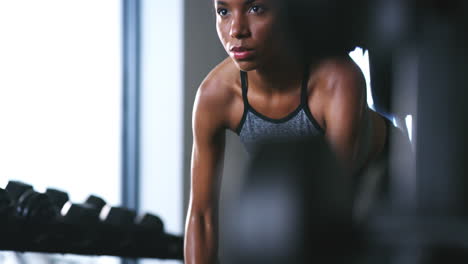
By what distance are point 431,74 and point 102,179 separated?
8.56 feet

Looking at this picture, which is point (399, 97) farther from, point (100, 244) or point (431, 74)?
point (100, 244)

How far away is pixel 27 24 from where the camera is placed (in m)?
2.45

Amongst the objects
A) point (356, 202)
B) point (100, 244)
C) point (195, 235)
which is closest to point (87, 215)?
point (100, 244)

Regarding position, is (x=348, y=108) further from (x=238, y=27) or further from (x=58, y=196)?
(x=58, y=196)

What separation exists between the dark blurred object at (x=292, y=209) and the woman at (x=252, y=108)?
366mm

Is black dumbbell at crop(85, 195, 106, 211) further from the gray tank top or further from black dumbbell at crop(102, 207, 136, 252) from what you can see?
the gray tank top

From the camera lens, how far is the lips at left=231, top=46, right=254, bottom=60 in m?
0.63

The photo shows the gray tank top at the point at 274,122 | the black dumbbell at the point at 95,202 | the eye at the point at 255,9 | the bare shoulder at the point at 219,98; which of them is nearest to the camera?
the eye at the point at 255,9

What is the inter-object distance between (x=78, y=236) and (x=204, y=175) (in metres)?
0.42

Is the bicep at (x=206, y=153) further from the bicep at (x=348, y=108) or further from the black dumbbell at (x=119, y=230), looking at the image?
the black dumbbell at (x=119, y=230)

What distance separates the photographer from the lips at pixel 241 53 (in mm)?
629

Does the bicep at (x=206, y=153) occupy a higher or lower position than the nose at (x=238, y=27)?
lower

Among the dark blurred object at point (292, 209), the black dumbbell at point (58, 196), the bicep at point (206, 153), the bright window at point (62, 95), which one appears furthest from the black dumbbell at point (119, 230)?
the bright window at point (62, 95)

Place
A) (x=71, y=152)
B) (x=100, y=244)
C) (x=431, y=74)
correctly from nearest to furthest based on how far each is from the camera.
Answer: (x=431, y=74), (x=100, y=244), (x=71, y=152)
